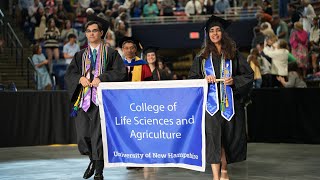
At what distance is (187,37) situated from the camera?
26.9 m

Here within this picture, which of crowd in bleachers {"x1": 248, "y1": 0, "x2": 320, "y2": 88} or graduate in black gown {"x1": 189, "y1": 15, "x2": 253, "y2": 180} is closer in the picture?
graduate in black gown {"x1": 189, "y1": 15, "x2": 253, "y2": 180}

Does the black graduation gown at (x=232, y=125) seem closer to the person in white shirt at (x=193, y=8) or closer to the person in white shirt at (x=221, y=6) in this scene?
the person in white shirt at (x=193, y=8)

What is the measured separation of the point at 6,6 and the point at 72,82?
16804mm

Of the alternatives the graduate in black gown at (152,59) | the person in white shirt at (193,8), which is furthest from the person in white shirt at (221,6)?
the graduate in black gown at (152,59)

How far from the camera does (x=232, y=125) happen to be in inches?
330

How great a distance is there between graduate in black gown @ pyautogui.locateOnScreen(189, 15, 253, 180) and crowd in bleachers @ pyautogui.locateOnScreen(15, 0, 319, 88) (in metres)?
7.61

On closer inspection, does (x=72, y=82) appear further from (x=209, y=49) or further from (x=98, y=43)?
(x=209, y=49)

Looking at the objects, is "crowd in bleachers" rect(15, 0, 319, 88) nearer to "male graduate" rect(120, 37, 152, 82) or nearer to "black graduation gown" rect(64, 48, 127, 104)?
"male graduate" rect(120, 37, 152, 82)

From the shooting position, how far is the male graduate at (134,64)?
10516 millimetres

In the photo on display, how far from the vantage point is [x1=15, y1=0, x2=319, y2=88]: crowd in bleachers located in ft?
55.3

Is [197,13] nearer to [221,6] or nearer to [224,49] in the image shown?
[221,6]

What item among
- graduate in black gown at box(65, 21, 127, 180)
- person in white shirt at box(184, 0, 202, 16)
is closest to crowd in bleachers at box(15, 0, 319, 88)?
person in white shirt at box(184, 0, 202, 16)

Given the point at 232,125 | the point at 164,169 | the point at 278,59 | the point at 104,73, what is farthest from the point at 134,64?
the point at 278,59

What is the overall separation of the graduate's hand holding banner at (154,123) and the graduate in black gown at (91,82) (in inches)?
5.7
